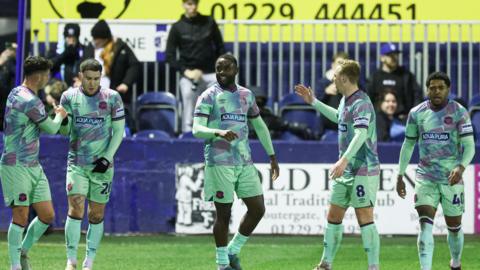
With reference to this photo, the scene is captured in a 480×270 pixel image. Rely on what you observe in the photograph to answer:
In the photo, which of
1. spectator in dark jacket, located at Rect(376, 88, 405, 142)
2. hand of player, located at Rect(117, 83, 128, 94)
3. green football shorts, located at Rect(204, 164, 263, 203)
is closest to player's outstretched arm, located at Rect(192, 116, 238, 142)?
green football shorts, located at Rect(204, 164, 263, 203)

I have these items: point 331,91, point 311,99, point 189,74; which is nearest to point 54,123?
point 311,99

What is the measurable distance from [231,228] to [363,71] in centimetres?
348

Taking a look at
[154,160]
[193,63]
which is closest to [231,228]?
[154,160]

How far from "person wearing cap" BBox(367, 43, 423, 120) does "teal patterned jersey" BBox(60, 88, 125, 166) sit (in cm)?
672

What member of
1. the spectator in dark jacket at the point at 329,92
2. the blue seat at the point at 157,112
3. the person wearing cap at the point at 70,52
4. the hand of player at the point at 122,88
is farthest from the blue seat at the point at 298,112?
the person wearing cap at the point at 70,52

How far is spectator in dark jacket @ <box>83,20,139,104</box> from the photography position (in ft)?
62.3

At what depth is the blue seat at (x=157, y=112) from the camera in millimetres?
19516

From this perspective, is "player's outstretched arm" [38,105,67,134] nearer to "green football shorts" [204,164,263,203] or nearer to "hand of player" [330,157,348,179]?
"green football shorts" [204,164,263,203]

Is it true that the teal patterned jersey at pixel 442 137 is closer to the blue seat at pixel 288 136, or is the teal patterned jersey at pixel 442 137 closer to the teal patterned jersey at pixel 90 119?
the teal patterned jersey at pixel 90 119

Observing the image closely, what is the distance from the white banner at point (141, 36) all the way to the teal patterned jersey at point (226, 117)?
6703mm

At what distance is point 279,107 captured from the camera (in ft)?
64.5

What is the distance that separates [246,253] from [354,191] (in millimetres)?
3462

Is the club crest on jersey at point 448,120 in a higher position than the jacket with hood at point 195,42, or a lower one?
lower

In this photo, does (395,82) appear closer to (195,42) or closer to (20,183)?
(195,42)
